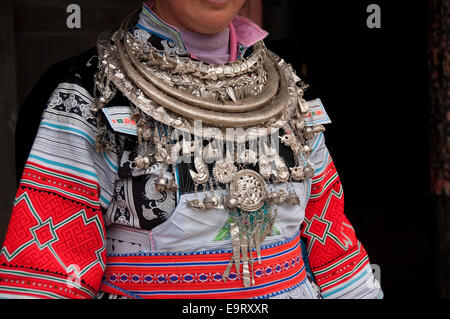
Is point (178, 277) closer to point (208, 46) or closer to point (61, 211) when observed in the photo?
point (61, 211)

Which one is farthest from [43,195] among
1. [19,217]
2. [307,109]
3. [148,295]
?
[307,109]

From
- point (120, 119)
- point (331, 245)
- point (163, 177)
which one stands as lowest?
point (331, 245)

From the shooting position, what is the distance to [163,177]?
152 cm

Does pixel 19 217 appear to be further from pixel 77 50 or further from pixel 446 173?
pixel 446 173

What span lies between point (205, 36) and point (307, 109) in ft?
1.11

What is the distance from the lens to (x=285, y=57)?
2004 millimetres

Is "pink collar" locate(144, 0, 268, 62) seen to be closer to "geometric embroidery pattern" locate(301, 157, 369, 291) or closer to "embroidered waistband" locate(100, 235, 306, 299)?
"geometric embroidery pattern" locate(301, 157, 369, 291)

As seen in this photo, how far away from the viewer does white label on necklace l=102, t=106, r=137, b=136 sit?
1.52m

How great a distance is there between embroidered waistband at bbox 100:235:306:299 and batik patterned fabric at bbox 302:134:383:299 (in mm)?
322

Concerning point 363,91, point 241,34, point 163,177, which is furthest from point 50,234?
point 363,91

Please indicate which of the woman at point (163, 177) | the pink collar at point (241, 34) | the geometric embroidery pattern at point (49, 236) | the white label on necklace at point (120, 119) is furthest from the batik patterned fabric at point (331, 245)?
the geometric embroidery pattern at point (49, 236)

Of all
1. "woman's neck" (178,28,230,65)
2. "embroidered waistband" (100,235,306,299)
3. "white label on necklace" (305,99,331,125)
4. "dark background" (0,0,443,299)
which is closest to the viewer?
"embroidered waistband" (100,235,306,299)

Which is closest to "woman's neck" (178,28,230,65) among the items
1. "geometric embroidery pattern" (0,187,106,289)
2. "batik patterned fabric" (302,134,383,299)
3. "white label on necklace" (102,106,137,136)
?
"white label on necklace" (102,106,137,136)

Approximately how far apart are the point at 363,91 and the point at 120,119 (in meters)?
4.37
